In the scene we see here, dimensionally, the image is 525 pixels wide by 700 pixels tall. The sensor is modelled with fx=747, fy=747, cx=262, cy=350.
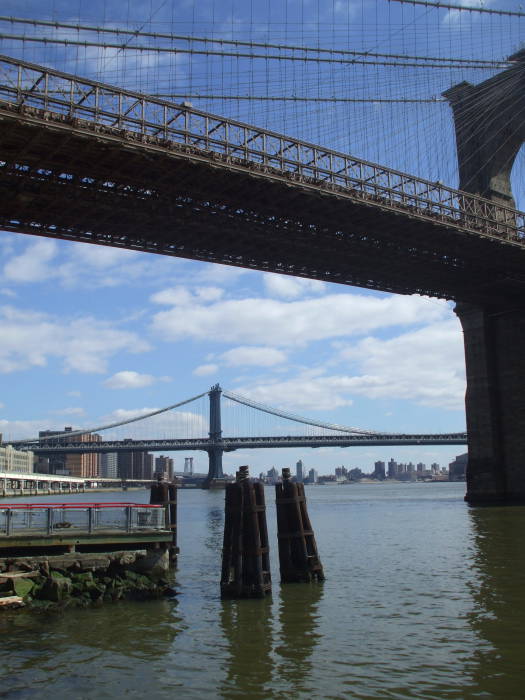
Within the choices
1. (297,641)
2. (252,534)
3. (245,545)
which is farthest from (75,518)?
(297,641)

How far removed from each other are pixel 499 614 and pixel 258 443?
470 feet

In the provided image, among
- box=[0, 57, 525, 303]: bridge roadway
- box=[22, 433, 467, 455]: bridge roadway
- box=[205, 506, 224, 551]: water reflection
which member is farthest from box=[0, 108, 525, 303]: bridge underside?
box=[22, 433, 467, 455]: bridge roadway

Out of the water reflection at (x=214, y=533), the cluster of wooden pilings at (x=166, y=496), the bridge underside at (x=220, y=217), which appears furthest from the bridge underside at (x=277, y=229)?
the water reflection at (x=214, y=533)

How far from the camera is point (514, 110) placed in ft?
189

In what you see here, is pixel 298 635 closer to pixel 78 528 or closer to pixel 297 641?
pixel 297 641

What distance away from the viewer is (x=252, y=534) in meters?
19.1

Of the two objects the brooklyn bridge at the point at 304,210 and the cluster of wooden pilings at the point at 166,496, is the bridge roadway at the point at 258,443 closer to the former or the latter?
the brooklyn bridge at the point at 304,210

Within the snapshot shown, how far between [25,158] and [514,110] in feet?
133

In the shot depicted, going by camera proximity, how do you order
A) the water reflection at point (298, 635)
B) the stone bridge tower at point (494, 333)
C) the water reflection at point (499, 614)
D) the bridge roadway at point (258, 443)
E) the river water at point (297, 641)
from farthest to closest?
the bridge roadway at point (258, 443) < the stone bridge tower at point (494, 333) < the water reflection at point (298, 635) < the water reflection at point (499, 614) < the river water at point (297, 641)

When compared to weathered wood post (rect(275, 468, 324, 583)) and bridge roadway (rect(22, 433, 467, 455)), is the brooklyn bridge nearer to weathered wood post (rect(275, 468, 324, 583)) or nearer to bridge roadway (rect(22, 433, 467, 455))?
weathered wood post (rect(275, 468, 324, 583))

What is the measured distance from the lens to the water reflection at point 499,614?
12.0 m

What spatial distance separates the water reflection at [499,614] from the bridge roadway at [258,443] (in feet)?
397

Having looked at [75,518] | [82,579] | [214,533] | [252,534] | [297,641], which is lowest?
[214,533]

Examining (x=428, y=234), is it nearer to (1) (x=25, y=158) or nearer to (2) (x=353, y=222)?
(2) (x=353, y=222)
